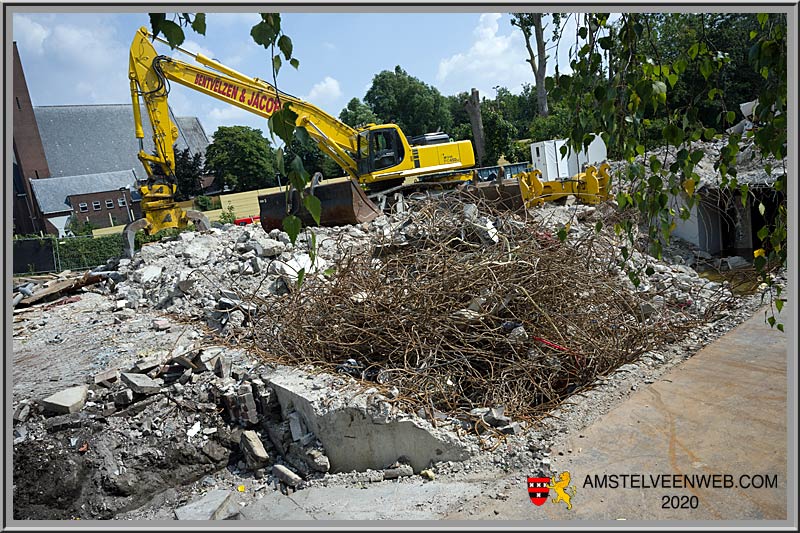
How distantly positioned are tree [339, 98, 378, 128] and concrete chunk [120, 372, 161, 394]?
37.1m

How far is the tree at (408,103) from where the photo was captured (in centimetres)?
4200

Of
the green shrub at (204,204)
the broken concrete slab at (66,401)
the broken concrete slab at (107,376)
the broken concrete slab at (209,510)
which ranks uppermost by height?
the green shrub at (204,204)

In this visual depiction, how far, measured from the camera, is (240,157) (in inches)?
1538

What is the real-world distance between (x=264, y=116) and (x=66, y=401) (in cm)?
779

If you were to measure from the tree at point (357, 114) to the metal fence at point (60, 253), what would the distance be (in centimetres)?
2265

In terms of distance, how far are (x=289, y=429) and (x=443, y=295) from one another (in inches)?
68.5

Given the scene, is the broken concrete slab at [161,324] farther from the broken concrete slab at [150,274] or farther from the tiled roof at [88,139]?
the tiled roof at [88,139]

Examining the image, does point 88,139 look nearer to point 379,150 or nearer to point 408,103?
point 408,103

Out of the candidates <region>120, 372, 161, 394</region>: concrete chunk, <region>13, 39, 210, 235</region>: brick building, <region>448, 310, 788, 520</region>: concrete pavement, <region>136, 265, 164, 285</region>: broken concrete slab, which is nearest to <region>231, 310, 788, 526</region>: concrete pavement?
<region>448, 310, 788, 520</region>: concrete pavement

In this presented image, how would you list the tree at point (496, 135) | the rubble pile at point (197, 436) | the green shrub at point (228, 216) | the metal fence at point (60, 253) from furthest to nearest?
the green shrub at point (228, 216) < the tree at point (496, 135) < the metal fence at point (60, 253) < the rubble pile at point (197, 436)

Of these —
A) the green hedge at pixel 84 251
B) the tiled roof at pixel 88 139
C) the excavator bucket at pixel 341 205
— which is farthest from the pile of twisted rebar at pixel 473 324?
the tiled roof at pixel 88 139

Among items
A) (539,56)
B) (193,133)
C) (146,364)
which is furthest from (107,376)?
(193,133)

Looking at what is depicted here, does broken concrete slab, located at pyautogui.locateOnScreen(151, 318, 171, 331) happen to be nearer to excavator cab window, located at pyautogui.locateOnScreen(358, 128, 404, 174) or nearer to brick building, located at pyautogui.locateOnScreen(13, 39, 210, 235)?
excavator cab window, located at pyautogui.locateOnScreen(358, 128, 404, 174)

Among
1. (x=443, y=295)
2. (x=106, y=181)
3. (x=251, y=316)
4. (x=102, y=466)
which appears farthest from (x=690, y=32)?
(x=106, y=181)
